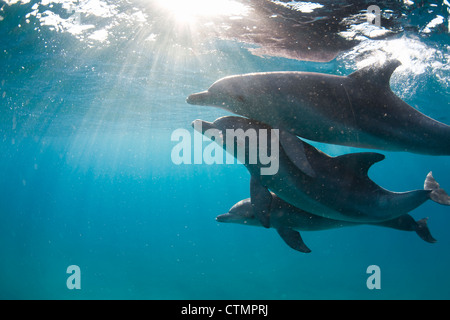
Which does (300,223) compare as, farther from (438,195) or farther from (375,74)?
(375,74)

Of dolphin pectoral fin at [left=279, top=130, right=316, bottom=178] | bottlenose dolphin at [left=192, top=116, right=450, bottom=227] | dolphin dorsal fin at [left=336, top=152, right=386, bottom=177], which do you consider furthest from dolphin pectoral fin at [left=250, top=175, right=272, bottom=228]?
dolphin dorsal fin at [left=336, top=152, right=386, bottom=177]

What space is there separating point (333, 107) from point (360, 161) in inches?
42.6

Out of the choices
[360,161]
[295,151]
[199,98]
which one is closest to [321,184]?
[360,161]

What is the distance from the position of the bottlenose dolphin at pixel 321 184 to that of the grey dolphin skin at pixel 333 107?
286 millimetres

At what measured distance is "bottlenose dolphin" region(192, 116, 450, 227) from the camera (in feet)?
13.3

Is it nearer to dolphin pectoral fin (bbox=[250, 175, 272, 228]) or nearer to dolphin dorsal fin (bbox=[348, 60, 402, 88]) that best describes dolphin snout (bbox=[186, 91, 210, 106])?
dolphin pectoral fin (bbox=[250, 175, 272, 228])

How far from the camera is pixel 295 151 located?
3.77 metres

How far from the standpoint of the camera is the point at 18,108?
2225cm

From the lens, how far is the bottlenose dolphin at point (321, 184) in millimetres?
4047

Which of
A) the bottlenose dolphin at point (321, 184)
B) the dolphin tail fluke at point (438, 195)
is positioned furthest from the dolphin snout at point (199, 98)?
the dolphin tail fluke at point (438, 195)

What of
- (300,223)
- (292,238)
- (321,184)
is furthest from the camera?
(300,223)

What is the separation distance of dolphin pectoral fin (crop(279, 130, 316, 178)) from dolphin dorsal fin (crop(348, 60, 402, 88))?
3.91 feet

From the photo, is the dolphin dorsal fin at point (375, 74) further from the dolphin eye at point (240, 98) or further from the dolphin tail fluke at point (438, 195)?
the dolphin tail fluke at point (438, 195)
